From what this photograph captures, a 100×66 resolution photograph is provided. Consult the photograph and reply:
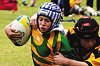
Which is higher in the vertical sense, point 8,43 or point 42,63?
point 42,63

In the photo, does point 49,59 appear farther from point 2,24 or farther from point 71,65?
point 2,24

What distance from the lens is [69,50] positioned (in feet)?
15.6

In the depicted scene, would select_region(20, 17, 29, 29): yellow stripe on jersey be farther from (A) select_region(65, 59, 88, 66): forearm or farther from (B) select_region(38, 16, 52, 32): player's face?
(A) select_region(65, 59, 88, 66): forearm

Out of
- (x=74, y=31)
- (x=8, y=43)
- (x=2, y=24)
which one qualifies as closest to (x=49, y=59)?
(x=74, y=31)

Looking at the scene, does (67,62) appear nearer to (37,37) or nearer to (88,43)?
(88,43)

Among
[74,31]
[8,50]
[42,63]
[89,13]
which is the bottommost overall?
[89,13]

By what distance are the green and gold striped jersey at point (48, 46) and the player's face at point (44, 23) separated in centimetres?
16

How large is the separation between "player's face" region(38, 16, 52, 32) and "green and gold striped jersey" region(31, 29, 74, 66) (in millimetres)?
162

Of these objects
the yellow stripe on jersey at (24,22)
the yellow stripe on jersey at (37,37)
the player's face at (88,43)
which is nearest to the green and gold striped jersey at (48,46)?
the yellow stripe on jersey at (37,37)

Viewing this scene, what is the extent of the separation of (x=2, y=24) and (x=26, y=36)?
604 centimetres

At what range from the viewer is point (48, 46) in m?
4.87

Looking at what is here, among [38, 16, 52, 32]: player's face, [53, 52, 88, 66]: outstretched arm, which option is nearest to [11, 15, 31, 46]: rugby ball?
[38, 16, 52, 32]: player's face

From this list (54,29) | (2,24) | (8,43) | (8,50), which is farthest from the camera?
(2,24)

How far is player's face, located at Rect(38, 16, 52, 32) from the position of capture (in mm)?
4664
